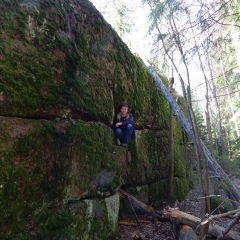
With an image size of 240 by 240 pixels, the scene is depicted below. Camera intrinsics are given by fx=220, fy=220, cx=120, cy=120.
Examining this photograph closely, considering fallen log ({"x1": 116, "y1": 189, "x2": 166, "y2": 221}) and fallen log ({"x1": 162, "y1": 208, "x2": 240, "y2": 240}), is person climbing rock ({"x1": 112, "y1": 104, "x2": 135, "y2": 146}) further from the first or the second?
fallen log ({"x1": 162, "y1": 208, "x2": 240, "y2": 240})

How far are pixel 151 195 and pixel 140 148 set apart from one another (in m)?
1.80

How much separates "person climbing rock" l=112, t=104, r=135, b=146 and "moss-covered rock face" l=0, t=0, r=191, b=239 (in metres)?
0.27

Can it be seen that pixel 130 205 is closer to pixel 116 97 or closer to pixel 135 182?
pixel 135 182

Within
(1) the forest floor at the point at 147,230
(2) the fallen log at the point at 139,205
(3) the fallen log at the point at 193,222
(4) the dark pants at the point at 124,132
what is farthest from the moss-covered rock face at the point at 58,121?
(3) the fallen log at the point at 193,222

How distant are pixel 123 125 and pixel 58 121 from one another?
7.62 feet

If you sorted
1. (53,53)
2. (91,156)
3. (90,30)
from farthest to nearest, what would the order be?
(90,30) → (91,156) → (53,53)

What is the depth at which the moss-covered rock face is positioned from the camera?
354cm

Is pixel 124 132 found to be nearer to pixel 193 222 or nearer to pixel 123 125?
pixel 123 125

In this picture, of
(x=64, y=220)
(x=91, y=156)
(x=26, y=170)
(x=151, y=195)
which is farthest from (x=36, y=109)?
(x=151, y=195)

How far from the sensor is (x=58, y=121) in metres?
4.38

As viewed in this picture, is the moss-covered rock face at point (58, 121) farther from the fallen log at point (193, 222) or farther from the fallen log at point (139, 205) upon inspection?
the fallen log at point (193, 222)

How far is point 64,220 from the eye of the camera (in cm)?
415

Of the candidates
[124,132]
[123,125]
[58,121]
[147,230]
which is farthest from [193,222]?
[58,121]

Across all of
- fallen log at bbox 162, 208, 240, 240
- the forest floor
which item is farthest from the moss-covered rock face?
fallen log at bbox 162, 208, 240, 240
